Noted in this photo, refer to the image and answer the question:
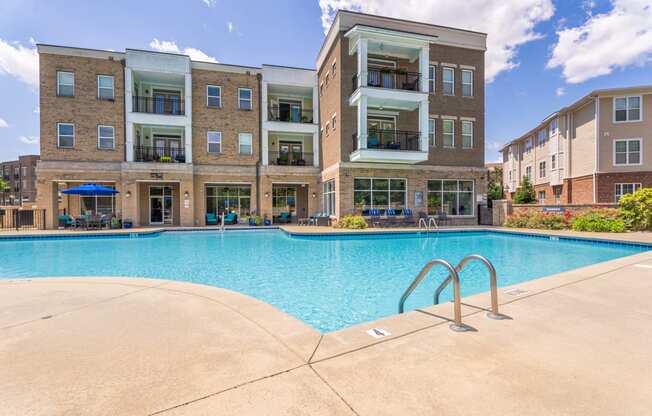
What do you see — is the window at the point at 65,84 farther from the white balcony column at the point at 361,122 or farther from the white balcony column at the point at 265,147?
the white balcony column at the point at 361,122

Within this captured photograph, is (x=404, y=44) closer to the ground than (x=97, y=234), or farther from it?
farther from it

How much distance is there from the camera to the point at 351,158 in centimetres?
1744

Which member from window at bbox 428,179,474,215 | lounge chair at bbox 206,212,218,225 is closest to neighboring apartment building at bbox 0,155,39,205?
lounge chair at bbox 206,212,218,225


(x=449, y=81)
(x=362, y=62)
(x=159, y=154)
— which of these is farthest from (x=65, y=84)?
(x=449, y=81)

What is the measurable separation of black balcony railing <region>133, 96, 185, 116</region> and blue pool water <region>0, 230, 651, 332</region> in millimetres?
9409

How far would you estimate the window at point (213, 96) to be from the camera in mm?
19980

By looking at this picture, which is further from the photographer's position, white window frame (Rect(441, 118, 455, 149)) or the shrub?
white window frame (Rect(441, 118, 455, 149))

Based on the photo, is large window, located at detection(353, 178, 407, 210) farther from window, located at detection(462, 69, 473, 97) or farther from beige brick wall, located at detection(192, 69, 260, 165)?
beige brick wall, located at detection(192, 69, 260, 165)

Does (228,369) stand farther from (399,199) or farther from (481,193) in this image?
(481,193)

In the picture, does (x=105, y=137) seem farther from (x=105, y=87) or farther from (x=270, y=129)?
(x=270, y=129)

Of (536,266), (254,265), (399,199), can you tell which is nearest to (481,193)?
(399,199)

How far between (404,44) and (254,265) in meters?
15.3

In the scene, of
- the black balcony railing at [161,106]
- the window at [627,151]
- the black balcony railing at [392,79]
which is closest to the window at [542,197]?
the window at [627,151]

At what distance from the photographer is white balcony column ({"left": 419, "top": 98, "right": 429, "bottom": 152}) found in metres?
17.7
